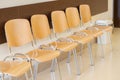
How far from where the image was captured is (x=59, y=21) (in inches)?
143

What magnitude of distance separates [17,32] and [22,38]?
100 millimetres

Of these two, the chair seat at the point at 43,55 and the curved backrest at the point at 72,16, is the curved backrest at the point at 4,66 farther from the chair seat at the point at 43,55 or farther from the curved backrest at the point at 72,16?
the curved backrest at the point at 72,16

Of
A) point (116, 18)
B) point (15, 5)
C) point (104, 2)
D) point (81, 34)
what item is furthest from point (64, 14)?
point (116, 18)

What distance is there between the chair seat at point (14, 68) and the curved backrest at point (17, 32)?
421mm

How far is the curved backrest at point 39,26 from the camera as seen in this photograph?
3203mm

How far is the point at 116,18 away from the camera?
684 centimetres

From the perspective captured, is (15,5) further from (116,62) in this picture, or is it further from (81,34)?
(116,62)

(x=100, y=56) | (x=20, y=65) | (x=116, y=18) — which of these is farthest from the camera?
(x=116, y=18)

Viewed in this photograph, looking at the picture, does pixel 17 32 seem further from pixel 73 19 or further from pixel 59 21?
pixel 73 19

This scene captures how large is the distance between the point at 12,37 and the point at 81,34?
4.59ft

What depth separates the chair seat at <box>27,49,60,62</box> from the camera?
267cm

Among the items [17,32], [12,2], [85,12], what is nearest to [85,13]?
[85,12]

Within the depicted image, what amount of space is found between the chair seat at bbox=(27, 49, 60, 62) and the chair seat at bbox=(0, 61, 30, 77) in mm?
250

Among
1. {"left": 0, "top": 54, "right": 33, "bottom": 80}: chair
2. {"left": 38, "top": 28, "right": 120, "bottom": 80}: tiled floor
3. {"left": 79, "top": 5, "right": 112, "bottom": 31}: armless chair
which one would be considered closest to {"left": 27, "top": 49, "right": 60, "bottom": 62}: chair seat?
{"left": 0, "top": 54, "right": 33, "bottom": 80}: chair
